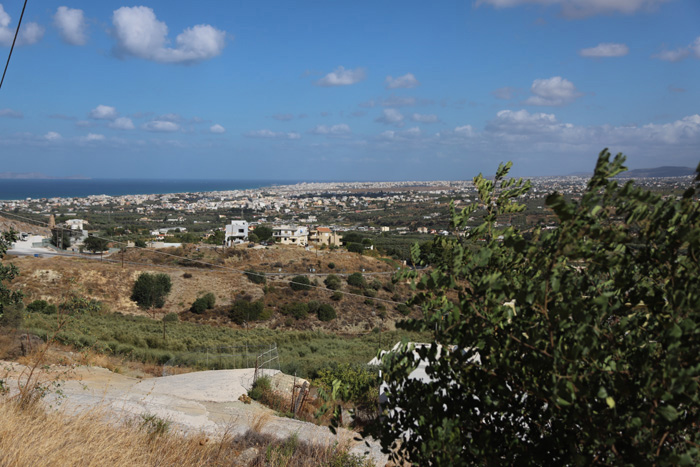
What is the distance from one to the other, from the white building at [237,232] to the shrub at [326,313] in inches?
1065

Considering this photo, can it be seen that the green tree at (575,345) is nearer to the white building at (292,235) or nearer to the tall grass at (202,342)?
the tall grass at (202,342)

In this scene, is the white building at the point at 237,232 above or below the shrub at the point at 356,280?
above

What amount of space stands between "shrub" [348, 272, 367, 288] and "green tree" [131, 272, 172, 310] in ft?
43.9

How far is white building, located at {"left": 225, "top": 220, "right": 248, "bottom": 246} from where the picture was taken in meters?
57.3

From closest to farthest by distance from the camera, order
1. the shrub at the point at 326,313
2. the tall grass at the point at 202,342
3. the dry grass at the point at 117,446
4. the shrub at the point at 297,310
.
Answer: the dry grass at the point at 117,446 < the tall grass at the point at 202,342 < the shrub at the point at 297,310 < the shrub at the point at 326,313

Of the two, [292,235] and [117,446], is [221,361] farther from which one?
[292,235]

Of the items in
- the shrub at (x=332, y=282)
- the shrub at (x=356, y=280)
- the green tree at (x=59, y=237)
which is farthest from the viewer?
the green tree at (x=59, y=237)

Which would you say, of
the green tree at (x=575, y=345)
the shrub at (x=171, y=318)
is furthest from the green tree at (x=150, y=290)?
the green tree at (x=575, y=345)

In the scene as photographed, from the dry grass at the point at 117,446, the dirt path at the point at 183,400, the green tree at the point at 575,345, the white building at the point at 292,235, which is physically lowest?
the white building at the point at 292,235

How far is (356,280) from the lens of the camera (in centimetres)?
3775

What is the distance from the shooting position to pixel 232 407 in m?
9.52

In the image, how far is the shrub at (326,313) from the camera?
1235 inches

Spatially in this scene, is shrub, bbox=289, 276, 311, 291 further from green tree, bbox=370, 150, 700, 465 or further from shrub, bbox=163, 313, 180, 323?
green tree, bbox=370, 150, 700, 465

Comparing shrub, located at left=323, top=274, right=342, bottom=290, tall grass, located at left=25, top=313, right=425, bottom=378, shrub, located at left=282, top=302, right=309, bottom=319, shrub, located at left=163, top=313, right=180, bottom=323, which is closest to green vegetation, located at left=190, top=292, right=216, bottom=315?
shrub, located at left=163, top=313, right=180, bottom=323
